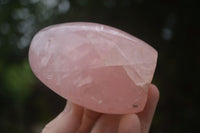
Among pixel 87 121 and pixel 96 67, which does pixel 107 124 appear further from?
pixel 96 67

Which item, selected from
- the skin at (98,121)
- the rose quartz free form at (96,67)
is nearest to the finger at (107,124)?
the skin at (98,121)

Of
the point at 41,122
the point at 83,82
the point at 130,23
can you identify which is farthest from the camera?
the point at 41,122

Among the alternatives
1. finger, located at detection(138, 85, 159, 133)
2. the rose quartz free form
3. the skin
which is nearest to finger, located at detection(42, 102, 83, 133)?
the skin

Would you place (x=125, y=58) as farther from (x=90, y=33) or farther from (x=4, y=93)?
(x=4, y=93)

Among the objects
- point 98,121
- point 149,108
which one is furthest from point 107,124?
point 149,108

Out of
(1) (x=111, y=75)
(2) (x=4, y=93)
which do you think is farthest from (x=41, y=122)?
(1) (x=111, y=75)

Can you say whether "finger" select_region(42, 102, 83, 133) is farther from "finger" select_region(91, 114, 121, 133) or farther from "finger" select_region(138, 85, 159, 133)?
"finger" select_region(138, 85, 159, 133)
